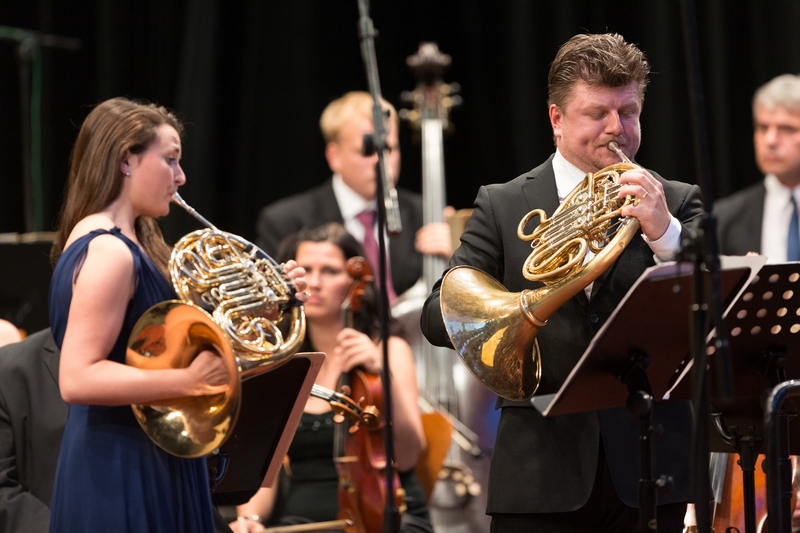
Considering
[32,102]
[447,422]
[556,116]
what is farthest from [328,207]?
[556,116]

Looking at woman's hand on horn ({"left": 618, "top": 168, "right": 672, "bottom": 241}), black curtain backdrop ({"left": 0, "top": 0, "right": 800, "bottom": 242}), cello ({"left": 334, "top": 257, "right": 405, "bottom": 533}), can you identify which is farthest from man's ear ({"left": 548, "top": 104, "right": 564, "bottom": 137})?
black curtain backdrop ({"left": 0, "top": 0, "right": 800, "bottom": 242})

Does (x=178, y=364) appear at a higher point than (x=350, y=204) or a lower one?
lower

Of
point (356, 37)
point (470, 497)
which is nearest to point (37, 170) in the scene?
point (356, 37)

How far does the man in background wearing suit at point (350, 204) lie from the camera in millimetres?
4777

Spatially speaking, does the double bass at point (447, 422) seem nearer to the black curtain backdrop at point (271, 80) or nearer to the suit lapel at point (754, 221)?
the black curtain backdrop at point (271, 80)

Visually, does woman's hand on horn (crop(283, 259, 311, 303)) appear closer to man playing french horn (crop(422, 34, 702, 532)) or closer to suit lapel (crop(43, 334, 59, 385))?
man playing french horn (crop(422, 34, 702, 532))

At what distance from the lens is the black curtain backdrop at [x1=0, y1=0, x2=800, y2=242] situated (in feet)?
16.9

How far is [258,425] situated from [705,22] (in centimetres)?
329

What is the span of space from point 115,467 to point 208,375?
0.97 feet

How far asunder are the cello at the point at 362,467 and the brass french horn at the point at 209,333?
36.5 inches

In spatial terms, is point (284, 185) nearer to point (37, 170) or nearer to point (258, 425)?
point (37, 170)

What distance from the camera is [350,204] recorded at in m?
4.93

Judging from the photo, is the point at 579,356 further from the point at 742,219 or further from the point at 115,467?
the point at 742,219

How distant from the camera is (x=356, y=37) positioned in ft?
18.7
